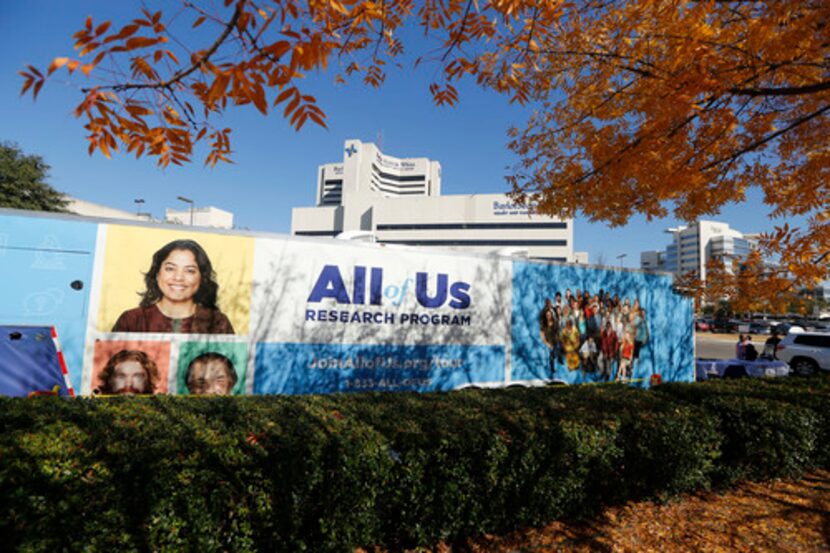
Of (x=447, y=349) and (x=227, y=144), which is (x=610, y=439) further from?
(x=227, y=144)

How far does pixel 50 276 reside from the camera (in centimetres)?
493

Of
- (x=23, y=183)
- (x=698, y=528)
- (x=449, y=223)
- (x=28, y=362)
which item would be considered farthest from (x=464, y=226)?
(x=698, y=528)

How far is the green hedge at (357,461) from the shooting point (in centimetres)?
222

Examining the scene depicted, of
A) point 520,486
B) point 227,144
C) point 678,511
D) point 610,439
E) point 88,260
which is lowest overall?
point 678,511

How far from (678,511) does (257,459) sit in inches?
156

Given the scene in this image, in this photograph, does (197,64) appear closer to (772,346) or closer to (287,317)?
(287,317)

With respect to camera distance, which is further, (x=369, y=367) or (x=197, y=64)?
(x=369, y=367)

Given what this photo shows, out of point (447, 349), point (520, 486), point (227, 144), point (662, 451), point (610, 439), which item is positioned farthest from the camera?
point (447, 349)

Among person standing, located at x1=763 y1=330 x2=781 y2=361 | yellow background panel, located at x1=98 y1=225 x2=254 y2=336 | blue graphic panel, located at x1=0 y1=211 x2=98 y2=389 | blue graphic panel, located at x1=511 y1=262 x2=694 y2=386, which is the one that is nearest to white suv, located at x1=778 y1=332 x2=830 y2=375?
person standing, located at x1=763 y1=330 x2=781 y2=361

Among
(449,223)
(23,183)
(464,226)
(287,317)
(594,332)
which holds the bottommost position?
(594,332)

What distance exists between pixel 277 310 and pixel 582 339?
580cm

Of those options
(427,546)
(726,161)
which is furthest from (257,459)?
(726,161)

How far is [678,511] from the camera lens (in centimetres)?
388

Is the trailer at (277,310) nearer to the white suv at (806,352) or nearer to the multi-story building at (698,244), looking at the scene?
the white suv at (806,352)
